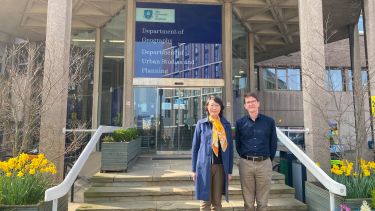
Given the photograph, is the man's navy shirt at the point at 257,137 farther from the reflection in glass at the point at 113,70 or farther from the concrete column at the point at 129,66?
the reflection in glass at the point at 113,70

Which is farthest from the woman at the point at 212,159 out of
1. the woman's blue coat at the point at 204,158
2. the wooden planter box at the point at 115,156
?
the wooden planter box at the point at 115,156

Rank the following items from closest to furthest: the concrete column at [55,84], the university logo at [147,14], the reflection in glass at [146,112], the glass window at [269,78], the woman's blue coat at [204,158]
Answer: the woman's blue coat at [204,158] → the concrete column at [55,84] → the reflection in glass at [146,112] → the university logo at [147,14] → the glass window at [269,78]

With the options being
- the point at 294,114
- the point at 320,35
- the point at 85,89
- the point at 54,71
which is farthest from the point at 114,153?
the point at 294,114

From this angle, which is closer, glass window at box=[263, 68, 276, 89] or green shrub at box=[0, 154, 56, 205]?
green shrub at box=[0, 154, 56, 205]

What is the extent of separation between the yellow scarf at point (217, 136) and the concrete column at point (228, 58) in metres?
9.09

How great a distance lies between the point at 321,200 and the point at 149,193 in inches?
111

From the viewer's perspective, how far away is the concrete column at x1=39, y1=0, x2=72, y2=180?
5938mm

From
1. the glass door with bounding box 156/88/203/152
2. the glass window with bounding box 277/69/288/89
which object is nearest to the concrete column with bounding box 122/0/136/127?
the glass door with bounding box 156/88/203/152

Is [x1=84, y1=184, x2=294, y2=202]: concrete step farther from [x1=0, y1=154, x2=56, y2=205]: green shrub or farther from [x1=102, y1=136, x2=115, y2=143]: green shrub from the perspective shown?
[x1=102, y1=136, x2=115, y2=143]: green shrub

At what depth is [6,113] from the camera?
5473 millimetres

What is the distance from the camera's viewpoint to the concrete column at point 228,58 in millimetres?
13055

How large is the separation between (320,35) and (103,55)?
34.5 feet

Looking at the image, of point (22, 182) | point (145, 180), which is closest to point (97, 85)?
point (145, 180)

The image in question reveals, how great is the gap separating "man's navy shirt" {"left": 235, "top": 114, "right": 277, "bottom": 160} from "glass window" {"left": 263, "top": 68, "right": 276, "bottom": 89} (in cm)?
1880
